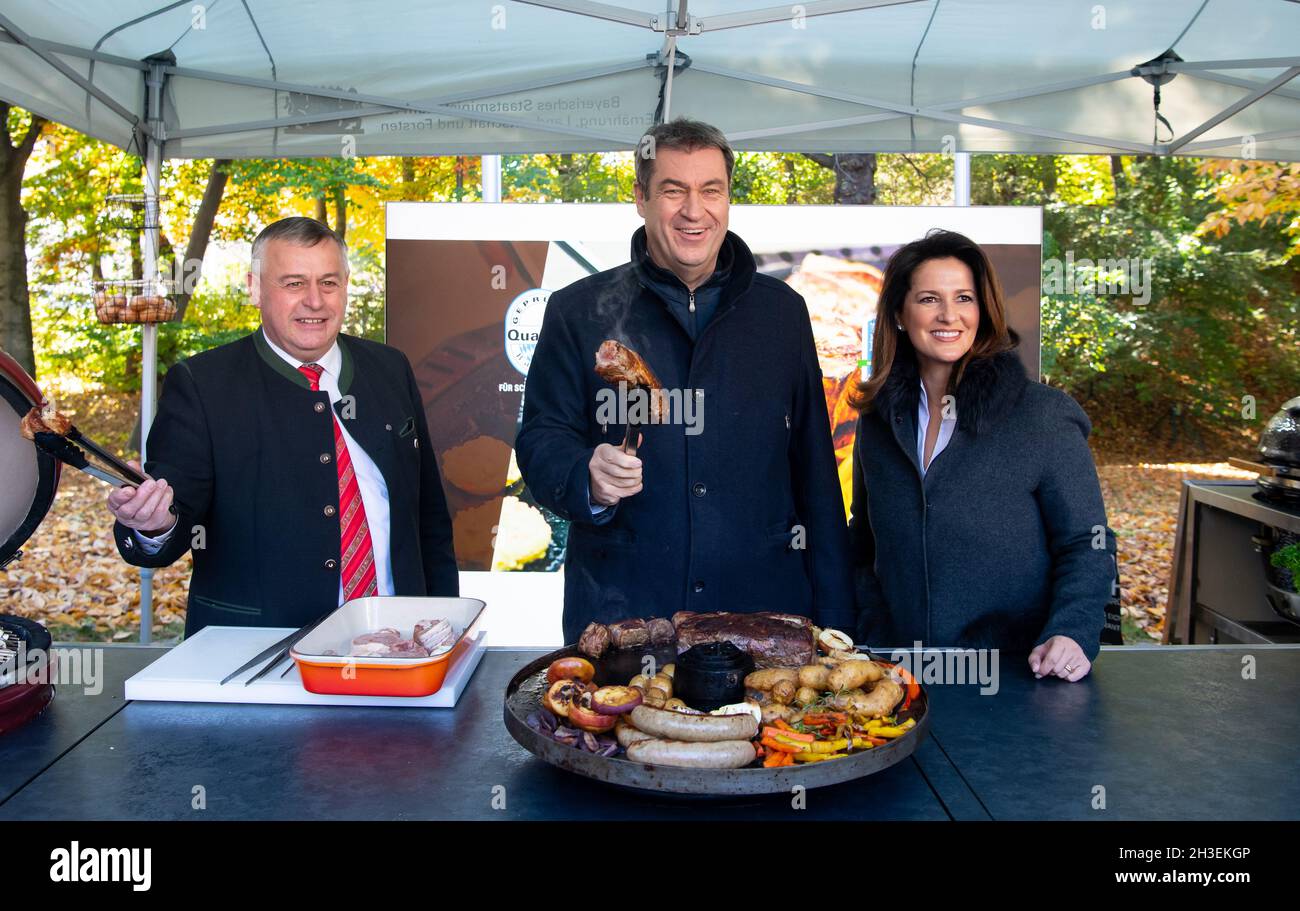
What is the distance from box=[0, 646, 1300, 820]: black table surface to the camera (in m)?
1.75

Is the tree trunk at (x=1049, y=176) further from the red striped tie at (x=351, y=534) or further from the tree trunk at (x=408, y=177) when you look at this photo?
the red striped tie at (x=351, y=534)

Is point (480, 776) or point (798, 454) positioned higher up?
point (798, 454)

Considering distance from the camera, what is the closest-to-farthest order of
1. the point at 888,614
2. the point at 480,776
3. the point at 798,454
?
1. the point at 480,776
2. the point at 888,614
3. the point at 798,454

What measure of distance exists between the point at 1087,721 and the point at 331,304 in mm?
2408

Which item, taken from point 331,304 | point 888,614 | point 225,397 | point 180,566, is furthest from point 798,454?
point 180,566

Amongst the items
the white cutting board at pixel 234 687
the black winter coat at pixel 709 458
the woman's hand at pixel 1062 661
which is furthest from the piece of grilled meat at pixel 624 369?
the woman's hand at pixel 1062 661

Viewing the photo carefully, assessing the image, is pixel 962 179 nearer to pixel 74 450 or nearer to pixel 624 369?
pixel 624 369

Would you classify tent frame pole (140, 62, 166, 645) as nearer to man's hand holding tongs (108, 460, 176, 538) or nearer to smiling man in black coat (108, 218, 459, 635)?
smiling man in black coat (108, 218, 459, 635)

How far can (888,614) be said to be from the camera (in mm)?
3121

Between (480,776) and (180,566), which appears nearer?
(480,776)

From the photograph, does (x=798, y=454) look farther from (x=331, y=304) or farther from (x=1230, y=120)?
(x=1230, y=120)

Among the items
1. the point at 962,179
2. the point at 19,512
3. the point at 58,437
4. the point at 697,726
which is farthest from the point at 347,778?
the point at 962,179

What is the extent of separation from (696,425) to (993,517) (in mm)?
888
